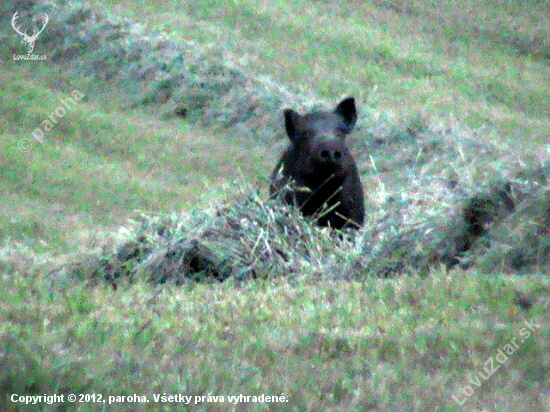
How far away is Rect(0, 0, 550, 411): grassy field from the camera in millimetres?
6934

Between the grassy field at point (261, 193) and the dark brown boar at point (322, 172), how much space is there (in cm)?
44

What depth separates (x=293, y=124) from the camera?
13852 mm

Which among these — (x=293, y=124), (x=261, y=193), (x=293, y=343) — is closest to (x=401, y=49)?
(x=293, y=124)

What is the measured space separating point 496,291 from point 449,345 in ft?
4.05

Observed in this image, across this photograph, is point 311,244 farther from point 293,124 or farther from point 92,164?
point 92,164

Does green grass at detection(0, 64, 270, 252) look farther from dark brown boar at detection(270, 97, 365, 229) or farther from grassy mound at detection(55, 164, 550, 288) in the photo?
dark brown boar at detection(270, 97, 365, 229)

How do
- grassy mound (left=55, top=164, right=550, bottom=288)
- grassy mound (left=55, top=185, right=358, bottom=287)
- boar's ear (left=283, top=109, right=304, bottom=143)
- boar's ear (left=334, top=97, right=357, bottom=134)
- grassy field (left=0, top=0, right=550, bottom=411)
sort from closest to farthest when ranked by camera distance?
grassy field (left=0, top=0, right=550, bottom=411) → grassy mound (left=55, top=164, right=550, bottom=288) → grassy mound (left=55, top=185, right=358, bottom=287) → boar's ear (left=283, top=109, right=304, bottom=143) → boar's ear (left=334, top=97, right=357, bottom=134)

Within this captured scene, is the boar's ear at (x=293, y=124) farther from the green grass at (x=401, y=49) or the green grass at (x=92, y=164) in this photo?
the green grass at (x=401, y=49)

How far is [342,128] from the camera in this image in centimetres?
1386

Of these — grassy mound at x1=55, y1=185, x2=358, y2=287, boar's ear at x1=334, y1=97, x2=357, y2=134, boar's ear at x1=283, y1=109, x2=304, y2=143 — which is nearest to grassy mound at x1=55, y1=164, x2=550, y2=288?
grassy mound at x1=55, y1=185, x2=358, y2=287

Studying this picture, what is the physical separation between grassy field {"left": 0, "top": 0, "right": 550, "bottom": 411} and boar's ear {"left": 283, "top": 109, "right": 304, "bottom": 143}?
78cm

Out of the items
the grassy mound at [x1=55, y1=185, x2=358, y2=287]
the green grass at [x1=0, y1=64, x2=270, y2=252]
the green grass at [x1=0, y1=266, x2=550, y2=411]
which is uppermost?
the green grass at [x1=0, y1=266, x2=550, y2=411]

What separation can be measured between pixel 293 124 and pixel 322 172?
89 centimetres

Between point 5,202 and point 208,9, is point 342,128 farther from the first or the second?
point 208,9
